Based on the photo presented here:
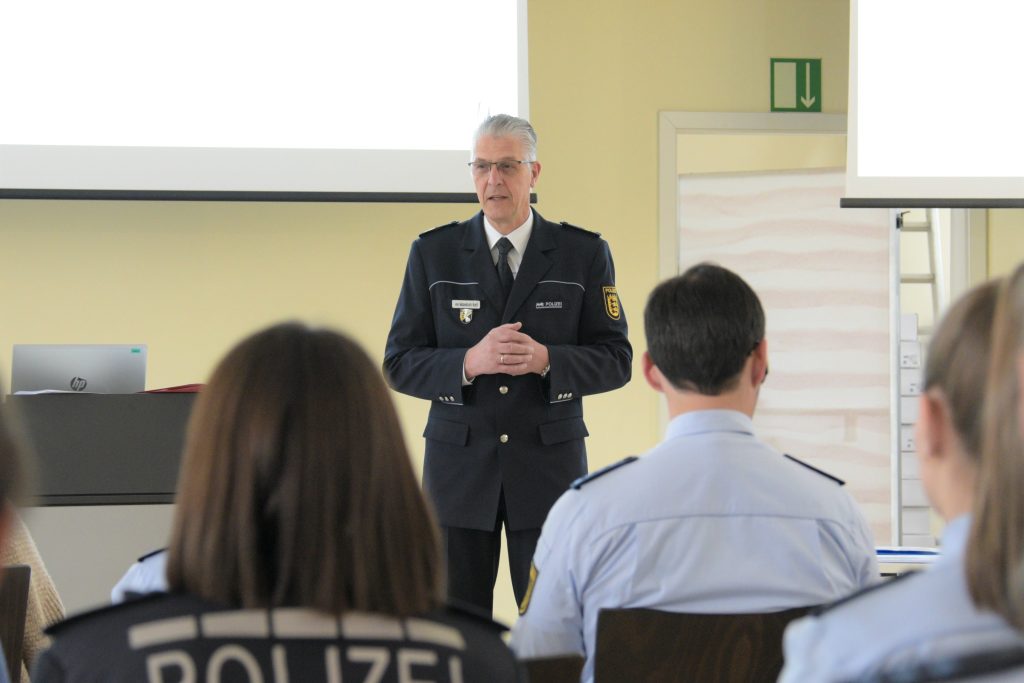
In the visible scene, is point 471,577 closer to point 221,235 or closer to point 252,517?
point 252,517

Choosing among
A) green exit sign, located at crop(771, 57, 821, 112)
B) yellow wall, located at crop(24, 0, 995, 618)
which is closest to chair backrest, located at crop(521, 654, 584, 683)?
yellow wall, located at crop(24, 0, 995, 618)

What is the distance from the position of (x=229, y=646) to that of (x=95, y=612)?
12 cm

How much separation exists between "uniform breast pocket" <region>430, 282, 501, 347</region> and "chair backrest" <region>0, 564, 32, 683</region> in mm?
1430

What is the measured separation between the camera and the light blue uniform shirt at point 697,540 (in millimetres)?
1449

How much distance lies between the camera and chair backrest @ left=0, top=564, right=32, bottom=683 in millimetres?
1419

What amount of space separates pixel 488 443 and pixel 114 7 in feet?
7.57

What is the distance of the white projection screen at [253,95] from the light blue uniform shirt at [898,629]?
10.5 feet

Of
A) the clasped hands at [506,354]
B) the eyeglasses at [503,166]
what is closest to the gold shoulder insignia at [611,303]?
the clasped hands at [506,354]

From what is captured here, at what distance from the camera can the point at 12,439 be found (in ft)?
2.99

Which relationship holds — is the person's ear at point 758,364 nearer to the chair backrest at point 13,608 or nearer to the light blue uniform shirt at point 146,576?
the light blue uniform shirt at point 146,576

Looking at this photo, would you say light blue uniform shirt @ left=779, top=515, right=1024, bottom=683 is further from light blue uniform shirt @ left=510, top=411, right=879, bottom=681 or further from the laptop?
the laptop

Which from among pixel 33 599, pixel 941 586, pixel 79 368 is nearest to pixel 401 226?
pixel 79 368

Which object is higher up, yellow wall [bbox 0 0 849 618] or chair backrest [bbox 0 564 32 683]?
yellow wall [bbox 0 0 849 618]

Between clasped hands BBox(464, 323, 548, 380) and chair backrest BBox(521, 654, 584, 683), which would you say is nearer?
chair backrest BBox(521, 654, 584, 683)
